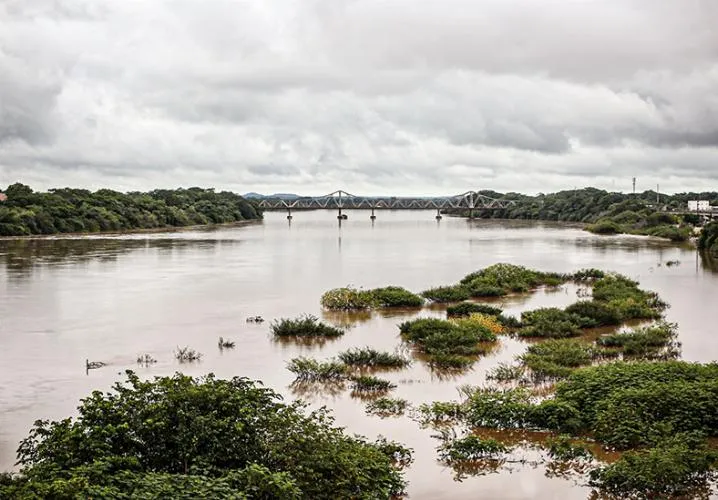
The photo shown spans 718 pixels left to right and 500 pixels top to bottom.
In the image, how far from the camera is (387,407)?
15703 millimetres

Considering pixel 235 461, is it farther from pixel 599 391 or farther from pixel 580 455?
pixel 599 391

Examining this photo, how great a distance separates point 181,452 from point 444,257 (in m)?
48.7

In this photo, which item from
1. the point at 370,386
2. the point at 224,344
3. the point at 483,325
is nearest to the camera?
the point at 370,386

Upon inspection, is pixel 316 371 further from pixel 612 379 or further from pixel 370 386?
pixel 612 379

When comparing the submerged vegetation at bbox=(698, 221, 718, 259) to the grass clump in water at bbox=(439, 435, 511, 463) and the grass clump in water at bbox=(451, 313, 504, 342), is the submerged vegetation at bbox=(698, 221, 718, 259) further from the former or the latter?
the grass clump in water at bbox=(439, 435, 511, 463)

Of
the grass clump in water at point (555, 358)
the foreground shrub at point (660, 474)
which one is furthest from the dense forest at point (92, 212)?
the foreground shrub at point (660, 474)

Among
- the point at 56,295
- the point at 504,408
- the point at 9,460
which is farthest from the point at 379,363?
the point at 56,295

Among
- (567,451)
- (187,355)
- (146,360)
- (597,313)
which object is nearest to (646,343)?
(597,313)

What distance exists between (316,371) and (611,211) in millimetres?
107478

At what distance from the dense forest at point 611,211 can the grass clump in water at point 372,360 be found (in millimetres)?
67251

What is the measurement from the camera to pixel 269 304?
3155cm

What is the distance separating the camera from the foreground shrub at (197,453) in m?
8.98

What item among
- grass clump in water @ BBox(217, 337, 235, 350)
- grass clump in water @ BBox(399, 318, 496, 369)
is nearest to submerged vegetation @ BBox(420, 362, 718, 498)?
grass clump in water @ BBox(399, 318, 496, 369)

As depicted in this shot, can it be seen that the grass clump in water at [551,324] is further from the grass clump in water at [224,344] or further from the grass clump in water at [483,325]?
the grass clump in water at [224,344]
